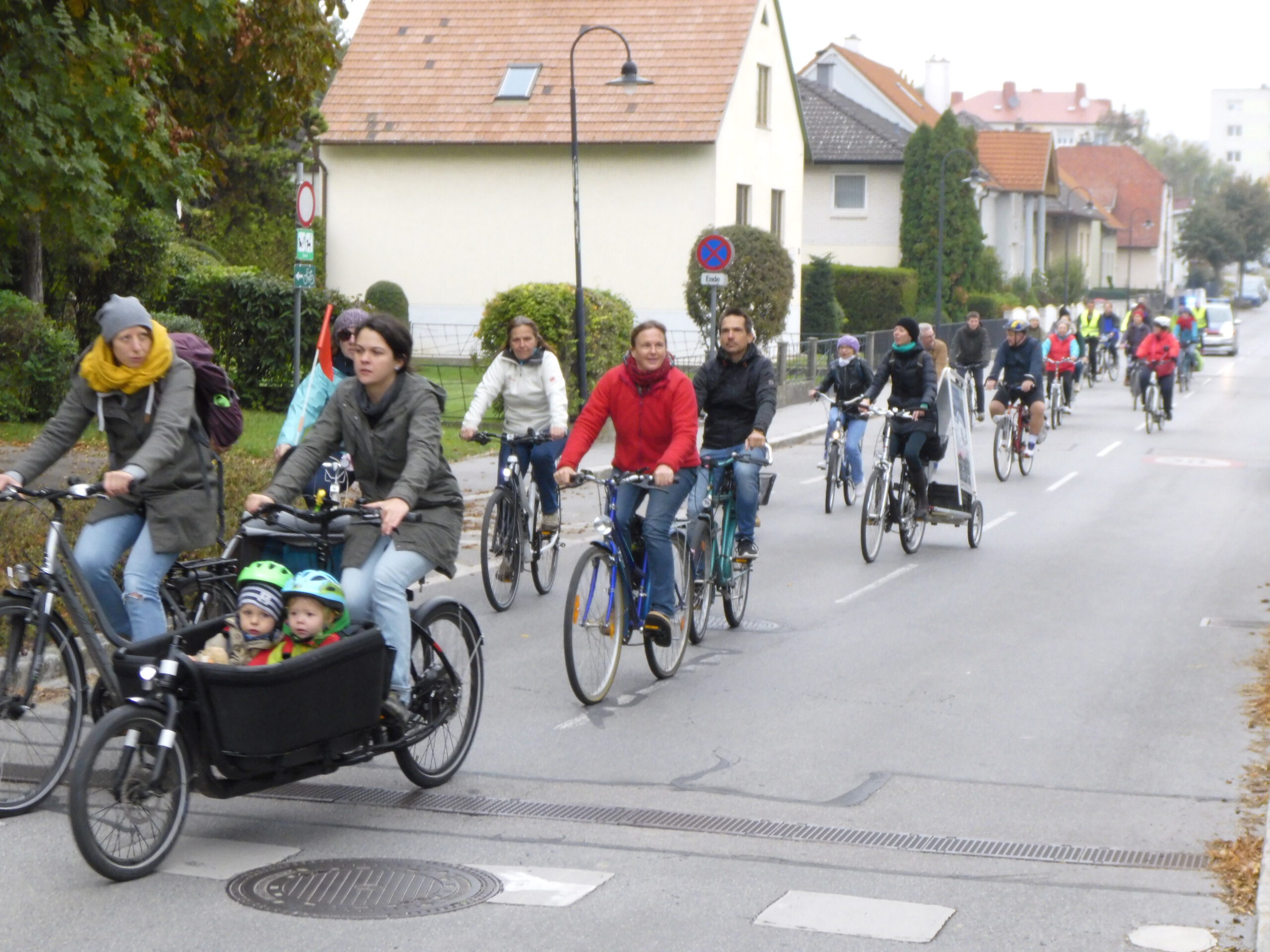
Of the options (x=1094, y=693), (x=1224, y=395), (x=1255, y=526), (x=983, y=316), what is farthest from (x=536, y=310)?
(x=983, y=316)

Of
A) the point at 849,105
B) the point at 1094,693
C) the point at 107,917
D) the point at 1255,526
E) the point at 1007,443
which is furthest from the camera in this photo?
the point at 849,105

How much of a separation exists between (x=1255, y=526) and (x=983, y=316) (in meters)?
40.5

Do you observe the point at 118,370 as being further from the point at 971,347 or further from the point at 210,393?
the point at 971,347

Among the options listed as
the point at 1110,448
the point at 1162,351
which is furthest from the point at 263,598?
the point at 1162,351

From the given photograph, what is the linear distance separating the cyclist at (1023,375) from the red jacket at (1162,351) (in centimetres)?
700

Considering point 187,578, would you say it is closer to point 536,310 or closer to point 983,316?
point 536,310

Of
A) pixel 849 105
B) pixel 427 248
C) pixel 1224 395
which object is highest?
pixel 849 105

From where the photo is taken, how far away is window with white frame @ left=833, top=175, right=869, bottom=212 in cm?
5781

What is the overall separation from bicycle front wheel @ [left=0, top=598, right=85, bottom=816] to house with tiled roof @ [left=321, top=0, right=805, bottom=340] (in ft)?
105

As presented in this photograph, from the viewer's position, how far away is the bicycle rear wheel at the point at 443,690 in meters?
6.32

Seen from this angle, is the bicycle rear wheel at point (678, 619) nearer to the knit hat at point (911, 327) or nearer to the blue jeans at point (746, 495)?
the blue jeans at point (746, 495)

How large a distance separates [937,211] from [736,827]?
50584mm

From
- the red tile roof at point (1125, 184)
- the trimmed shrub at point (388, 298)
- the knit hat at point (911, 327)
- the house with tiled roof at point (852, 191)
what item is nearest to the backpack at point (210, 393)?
the knit hat at point (911, 327)

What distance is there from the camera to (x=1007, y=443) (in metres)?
20.3
